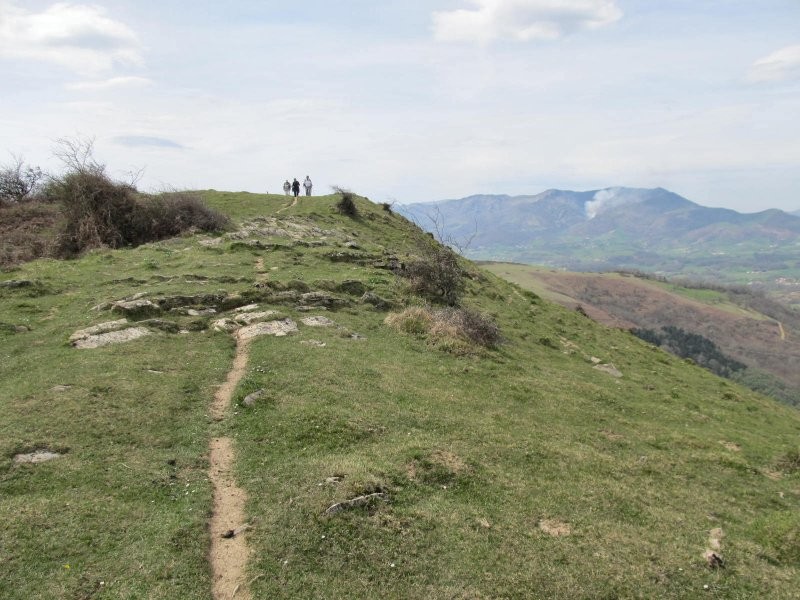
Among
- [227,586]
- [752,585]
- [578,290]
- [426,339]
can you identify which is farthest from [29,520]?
[578,290]

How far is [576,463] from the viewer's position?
567 inches

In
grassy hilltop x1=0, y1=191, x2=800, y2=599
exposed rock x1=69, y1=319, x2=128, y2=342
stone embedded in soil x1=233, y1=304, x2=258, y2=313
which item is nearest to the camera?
grassy hilltop x1=0, y1=191, x2=800, y2=599

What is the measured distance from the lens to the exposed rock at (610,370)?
26.9 m

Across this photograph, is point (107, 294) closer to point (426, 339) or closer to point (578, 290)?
point (426, 339)

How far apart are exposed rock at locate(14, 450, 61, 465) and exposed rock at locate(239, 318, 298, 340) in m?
9.78

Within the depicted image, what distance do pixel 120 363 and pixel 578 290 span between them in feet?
582

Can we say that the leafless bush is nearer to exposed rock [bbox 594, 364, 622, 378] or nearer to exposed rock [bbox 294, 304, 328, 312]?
exposed rock [bbox 294, 304, 328, 312]

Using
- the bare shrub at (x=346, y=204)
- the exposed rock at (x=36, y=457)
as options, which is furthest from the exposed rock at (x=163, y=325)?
the bare shrub at (x=346, y=204)

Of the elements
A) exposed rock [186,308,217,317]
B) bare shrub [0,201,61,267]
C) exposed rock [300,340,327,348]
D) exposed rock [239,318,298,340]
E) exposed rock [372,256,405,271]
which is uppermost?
bare shrub [0,201,61,267]

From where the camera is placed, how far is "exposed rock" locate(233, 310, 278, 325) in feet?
74.4

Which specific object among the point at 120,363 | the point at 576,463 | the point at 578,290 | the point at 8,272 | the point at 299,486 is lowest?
the point at 578,290

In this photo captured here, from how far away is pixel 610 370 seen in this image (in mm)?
27438

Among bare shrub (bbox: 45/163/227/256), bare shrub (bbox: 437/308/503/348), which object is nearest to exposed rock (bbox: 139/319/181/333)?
bare shrub (bbox: 437/308/503/348)

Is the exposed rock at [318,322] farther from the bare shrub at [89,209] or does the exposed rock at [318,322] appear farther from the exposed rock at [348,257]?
the bare shrub at [89,209]
